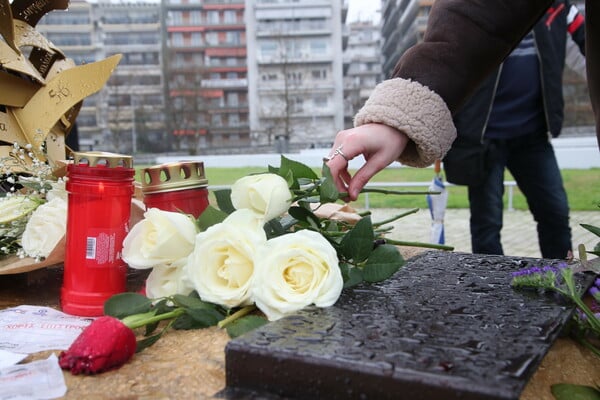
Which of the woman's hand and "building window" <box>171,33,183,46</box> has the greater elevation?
"building window" <box>171,33,183,46</box>

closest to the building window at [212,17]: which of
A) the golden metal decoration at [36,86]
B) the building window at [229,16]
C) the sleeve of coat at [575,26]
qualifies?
the building window at [229,16]

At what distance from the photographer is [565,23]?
8.84 feet

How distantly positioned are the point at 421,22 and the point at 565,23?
1440 inches

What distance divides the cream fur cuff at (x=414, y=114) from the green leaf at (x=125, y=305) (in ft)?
1.65

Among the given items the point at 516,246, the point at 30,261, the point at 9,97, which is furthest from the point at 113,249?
the point at 516,246

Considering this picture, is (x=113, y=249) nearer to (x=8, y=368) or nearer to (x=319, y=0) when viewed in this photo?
(x=8, y=368)

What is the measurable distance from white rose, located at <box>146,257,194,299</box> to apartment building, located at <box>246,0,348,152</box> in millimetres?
36043

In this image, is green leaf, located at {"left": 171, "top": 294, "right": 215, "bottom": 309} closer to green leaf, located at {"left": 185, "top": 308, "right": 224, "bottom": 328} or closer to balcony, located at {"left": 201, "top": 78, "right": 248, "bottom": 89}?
green leaf, located at {"left": 185, "top": 308, "right": 224, "bottom": 328}

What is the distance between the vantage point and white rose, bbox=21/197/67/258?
36.9 inches

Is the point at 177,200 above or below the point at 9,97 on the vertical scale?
below

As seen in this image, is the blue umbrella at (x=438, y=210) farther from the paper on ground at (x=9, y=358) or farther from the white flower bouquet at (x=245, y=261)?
the paper on ground at (x=9, y=358)

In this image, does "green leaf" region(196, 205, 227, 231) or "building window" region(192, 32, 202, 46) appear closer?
"green leaf" region(196, 205, 227, 231)

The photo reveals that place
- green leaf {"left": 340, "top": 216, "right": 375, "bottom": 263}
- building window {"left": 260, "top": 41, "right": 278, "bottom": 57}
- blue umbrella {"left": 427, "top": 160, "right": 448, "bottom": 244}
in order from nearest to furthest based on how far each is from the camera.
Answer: green leaf {"left": 340, "top": 216, "right": 375, "bottom": 263} → blue umbrella {"left": 427, "top": 160, "right": 448, "bottom": 244} → building window {"left": 260, "top": 41, "right": 278, "bottom": 57}

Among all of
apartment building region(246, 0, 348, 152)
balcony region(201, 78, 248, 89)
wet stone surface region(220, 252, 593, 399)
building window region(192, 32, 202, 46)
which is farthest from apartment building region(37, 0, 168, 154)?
wet stone surface region(220, 252, 593, 399)
